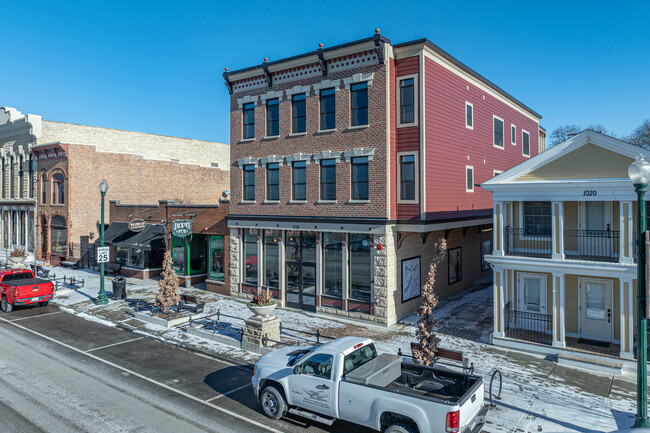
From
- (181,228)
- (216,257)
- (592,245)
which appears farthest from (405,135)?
(181,228)

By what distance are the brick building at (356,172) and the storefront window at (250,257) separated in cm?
7

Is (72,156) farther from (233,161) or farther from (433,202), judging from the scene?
(433,202)

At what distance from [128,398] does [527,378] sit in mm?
11390

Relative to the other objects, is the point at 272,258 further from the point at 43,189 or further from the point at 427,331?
the point at 43,189

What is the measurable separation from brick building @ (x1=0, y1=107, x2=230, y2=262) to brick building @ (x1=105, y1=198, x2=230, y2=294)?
4.56 m

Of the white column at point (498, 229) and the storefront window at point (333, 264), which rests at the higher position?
the white column at point (498, 229)

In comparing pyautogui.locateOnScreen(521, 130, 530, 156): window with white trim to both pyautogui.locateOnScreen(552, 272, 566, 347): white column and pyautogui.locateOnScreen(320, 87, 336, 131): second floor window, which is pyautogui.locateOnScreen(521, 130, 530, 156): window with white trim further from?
pyautogui.locateOnScreen(552, 272, 566, 347): white column

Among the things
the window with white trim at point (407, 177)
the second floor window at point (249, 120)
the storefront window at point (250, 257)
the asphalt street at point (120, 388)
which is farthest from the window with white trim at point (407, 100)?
the asphalt street at point (120, 388)

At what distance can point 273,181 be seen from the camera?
23.3 metres

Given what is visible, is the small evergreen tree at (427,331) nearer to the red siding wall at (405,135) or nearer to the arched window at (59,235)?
the red siding wall at (405,135)

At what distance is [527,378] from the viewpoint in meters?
13.3

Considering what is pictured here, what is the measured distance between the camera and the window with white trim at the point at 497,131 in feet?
88.3

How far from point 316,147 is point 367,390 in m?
14.0

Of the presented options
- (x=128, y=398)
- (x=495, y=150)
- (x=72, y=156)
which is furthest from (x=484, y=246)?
(x=72, y=156)
